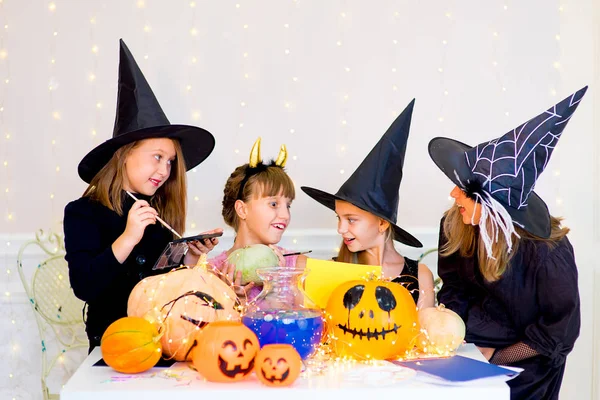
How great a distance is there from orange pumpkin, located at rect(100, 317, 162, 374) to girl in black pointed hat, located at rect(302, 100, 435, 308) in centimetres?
78

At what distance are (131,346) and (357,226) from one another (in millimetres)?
985

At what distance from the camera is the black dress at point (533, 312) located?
77.6 inches

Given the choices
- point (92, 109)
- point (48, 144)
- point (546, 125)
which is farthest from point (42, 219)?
point (546, 125)

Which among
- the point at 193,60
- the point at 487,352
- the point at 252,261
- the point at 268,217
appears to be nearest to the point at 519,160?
the point at 487,352

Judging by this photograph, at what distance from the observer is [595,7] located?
2.85 m

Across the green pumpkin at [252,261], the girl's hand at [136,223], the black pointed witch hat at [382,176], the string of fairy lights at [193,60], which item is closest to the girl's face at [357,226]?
the black pointed witch hat at [382,176]

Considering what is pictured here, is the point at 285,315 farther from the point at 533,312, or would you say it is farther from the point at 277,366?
the point at 533,312

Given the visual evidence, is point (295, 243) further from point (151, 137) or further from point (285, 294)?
point (285, 294)

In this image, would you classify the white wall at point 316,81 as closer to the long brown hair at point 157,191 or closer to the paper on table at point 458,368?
the long brown hair at point 157,191

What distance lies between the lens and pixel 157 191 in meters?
2.27

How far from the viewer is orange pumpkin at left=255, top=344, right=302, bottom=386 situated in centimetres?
133

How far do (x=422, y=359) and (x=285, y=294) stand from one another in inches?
14.2

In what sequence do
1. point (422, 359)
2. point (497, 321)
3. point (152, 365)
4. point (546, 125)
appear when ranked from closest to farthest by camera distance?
1. point (152, 365)
2. point (422, 359)
3. point (546, 125)
4. point (497, 321)

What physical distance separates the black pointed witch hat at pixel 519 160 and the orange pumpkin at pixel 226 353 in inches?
31.6
